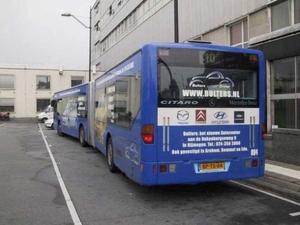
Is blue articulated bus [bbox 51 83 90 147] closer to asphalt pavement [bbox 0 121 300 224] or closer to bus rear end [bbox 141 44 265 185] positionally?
asphalt pavement [bbox 0 121 300 224]

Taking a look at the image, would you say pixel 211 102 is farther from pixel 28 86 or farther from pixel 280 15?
pixel 28 86

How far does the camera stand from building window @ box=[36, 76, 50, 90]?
153 ft

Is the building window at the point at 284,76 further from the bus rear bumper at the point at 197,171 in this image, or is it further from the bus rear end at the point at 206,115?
the bus rear bumper at the point at 197,171

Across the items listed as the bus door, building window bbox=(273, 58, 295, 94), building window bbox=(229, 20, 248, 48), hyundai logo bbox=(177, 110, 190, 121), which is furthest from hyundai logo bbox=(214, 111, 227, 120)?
the bus door

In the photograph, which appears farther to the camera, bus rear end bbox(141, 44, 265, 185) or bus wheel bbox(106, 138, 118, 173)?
bus wheel bbox(106, 138, 118, 173)

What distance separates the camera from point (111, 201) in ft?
21.4

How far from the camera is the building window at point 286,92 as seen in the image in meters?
11.2

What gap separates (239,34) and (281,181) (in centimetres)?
868

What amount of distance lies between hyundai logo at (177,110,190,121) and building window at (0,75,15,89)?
43.6m

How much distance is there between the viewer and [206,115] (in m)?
6.51

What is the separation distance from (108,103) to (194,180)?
13.7 feet

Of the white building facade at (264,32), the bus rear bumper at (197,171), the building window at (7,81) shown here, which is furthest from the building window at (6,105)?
the bus rear bumper at (197,171)

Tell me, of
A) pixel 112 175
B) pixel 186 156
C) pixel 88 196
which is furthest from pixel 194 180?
pixel 112 175

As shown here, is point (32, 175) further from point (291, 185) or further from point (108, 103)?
point (291, 185)
